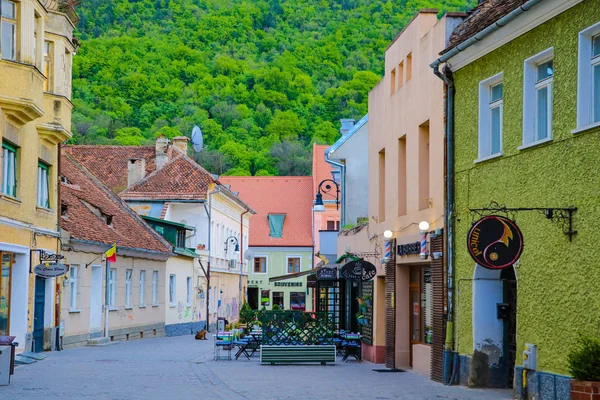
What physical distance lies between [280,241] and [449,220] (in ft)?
186

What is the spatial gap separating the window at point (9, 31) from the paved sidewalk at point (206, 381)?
726cm

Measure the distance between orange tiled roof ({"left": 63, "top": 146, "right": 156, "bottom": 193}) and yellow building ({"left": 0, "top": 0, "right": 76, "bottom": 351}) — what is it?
24.8 metres

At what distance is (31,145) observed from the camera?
25.6 metres

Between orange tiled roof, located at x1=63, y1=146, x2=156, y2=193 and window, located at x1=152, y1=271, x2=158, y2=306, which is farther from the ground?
orange tiled roof, located at x1=63, y1=146, x2=156, y2=193

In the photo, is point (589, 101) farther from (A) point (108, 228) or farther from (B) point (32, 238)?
(A) point (108, 228)

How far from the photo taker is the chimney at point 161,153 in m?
54.4

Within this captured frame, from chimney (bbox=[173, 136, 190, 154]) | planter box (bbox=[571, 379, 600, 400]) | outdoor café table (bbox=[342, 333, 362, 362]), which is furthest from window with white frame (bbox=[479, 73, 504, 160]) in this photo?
chimney (bbox=[173, 136, 190, 154])

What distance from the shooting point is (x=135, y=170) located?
176 feet

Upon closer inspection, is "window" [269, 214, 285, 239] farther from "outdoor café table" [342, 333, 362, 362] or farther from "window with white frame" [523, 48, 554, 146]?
"window with white frame" [523, 48, 554, 146]

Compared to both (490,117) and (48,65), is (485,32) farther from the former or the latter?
(48,65)

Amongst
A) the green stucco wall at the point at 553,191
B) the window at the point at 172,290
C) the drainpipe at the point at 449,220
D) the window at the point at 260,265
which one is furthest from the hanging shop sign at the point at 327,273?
the window at the point at 260,265

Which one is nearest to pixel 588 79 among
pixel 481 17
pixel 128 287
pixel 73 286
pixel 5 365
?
pixel 481 17

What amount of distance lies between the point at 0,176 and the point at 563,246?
13.9 metres

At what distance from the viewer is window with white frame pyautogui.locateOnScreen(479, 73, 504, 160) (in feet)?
55.9
